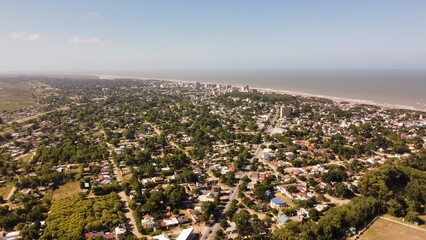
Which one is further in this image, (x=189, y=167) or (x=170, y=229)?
(x=189, y=167)

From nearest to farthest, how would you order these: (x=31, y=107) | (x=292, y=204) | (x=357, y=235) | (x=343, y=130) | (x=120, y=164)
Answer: (x=357, y=235) → (x=292, y=204) → (x=120, y=164) → (x=343, y=130) → (x=31, y=107)

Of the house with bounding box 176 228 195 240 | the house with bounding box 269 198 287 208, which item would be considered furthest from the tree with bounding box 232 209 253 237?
the house with bounding box 269 198 287 208

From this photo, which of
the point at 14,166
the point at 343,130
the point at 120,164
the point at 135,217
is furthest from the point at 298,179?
the point at 14,166

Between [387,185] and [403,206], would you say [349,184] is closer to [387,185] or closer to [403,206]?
[387,185]

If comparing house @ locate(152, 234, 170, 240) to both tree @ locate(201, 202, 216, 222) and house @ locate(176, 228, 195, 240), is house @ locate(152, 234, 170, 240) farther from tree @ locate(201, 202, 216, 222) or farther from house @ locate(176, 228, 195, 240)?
tree @ locate(201, 202, 216, 222)

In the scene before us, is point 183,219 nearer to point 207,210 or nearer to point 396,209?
point 207,210
